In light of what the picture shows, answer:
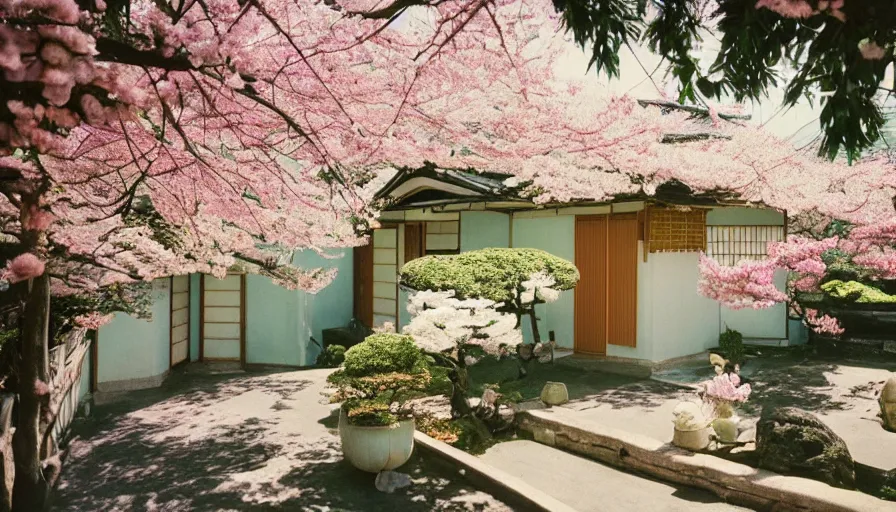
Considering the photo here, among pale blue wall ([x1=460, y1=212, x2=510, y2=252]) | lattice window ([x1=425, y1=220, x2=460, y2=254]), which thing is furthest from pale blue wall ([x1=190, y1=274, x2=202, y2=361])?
pale blue wall ([x1=460, y1=212, x2=510, y2=252])

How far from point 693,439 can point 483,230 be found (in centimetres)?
795

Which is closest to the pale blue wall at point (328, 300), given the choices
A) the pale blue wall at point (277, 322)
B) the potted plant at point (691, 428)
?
the pale blue wall at point (277, 322)

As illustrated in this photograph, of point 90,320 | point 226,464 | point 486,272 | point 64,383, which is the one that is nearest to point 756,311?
point 486,272

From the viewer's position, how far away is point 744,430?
301 inches

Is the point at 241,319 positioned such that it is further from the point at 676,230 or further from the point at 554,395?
the point at 676,230

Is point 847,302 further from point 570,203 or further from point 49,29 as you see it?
point 49,29

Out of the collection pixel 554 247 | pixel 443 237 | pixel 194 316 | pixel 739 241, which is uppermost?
pixel 443 237

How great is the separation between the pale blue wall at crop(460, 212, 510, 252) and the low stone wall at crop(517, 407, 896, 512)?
5769 mm

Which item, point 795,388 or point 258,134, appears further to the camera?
point 795,388

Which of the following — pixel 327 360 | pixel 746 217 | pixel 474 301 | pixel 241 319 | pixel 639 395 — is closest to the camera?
pixel 474 301

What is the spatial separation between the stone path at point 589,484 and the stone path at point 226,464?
74 cm

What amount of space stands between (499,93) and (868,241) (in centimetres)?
739

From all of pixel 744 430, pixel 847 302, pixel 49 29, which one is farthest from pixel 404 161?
pixel 847 302

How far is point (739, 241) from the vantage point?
529 inches
